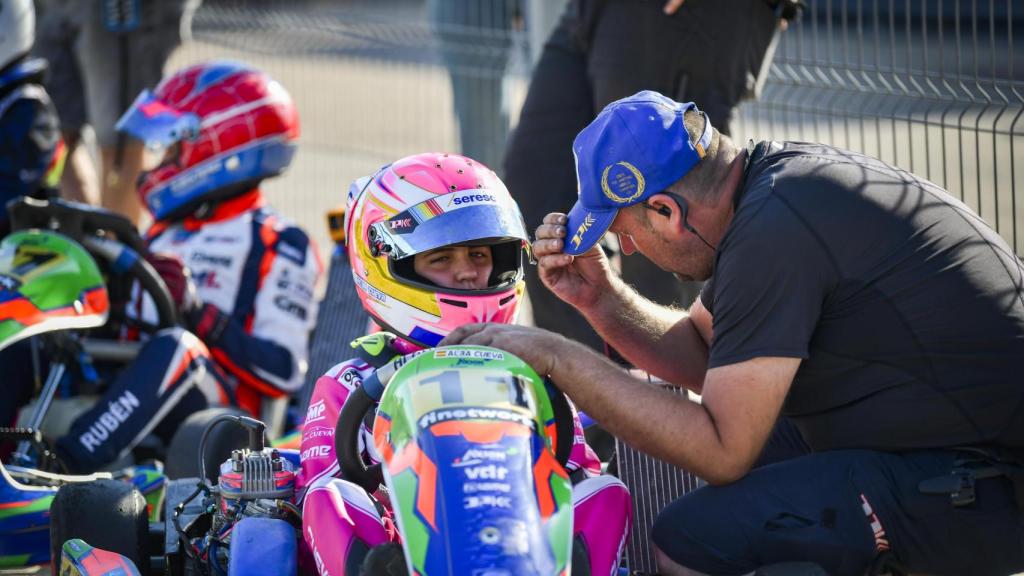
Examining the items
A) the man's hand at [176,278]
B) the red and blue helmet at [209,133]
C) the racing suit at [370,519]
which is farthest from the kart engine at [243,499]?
the red and blue helmet at [209,133]

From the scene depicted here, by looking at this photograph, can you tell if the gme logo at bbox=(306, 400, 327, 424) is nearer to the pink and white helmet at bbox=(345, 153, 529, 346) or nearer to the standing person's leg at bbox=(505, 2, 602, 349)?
the pink and white helmet at bbox=(345, 153, 529, 346)

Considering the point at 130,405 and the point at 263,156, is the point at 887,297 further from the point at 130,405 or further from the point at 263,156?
the point at 263,156

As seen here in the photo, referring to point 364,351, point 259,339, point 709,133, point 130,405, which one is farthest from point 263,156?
point 709,133

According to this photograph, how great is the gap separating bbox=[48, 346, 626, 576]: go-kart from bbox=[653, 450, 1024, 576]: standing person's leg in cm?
44

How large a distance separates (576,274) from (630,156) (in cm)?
58

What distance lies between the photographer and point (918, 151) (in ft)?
25.8

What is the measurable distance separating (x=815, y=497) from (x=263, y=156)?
10.7 feet

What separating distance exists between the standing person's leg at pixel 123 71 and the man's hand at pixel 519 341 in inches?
194

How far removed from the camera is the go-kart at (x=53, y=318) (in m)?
4.39

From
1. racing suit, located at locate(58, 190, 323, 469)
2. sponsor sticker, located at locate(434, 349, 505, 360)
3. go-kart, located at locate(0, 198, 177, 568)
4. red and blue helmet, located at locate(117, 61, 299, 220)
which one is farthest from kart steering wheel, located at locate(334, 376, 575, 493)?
red and blue helmet, located at locate(117, 61, 299, 220)

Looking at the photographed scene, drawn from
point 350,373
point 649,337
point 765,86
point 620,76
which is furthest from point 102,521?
point 765,86

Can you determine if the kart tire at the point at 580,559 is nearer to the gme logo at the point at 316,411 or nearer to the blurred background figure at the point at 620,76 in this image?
the gme logo at the point at 316,411

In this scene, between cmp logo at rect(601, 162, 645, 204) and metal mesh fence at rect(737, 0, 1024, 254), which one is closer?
cmp logo at rect(601, 162, 645, 204)

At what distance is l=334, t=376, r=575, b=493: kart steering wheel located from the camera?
3324 mm
